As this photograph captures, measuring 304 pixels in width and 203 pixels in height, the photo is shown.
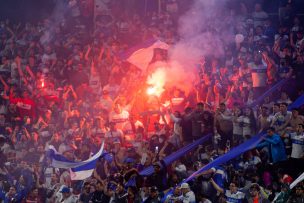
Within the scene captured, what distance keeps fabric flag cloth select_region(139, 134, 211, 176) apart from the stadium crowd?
0.32 ft

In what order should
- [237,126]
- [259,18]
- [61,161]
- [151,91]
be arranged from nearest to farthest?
1. [237,126]
2. [61,161]
3. [151,91]
4. [259,18]

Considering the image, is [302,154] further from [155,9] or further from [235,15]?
[155,9]

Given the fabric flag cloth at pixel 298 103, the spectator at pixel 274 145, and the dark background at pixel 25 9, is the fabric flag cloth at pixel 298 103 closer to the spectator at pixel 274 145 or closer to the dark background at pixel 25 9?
the spectator at pixel 274 145

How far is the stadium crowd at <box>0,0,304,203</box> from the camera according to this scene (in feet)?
34.6

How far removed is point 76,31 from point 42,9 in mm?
2451

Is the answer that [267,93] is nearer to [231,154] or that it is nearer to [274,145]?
[274,145]

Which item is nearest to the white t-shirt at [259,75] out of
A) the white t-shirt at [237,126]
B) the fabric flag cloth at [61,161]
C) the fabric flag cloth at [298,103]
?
the white t-shirt at [237,126]

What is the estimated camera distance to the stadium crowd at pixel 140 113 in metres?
10.6

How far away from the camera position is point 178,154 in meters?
11.6

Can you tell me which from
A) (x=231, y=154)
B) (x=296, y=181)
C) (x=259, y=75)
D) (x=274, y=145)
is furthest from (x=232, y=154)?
(x=259, y=75)

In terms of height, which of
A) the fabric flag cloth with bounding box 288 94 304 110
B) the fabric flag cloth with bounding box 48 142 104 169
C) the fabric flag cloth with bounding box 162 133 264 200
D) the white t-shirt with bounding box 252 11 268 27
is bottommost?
the fabric flag cloth with bounding box 48 142 104 169

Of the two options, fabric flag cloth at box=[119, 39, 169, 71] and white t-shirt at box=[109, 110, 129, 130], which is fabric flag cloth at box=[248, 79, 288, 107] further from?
fabric flag cloth at box=[119, 39, 169, 71]

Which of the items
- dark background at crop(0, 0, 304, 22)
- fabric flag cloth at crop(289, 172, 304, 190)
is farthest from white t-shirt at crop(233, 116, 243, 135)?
dark background at crop(0, 0, 304, 22)

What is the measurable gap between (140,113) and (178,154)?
8.00 feet
